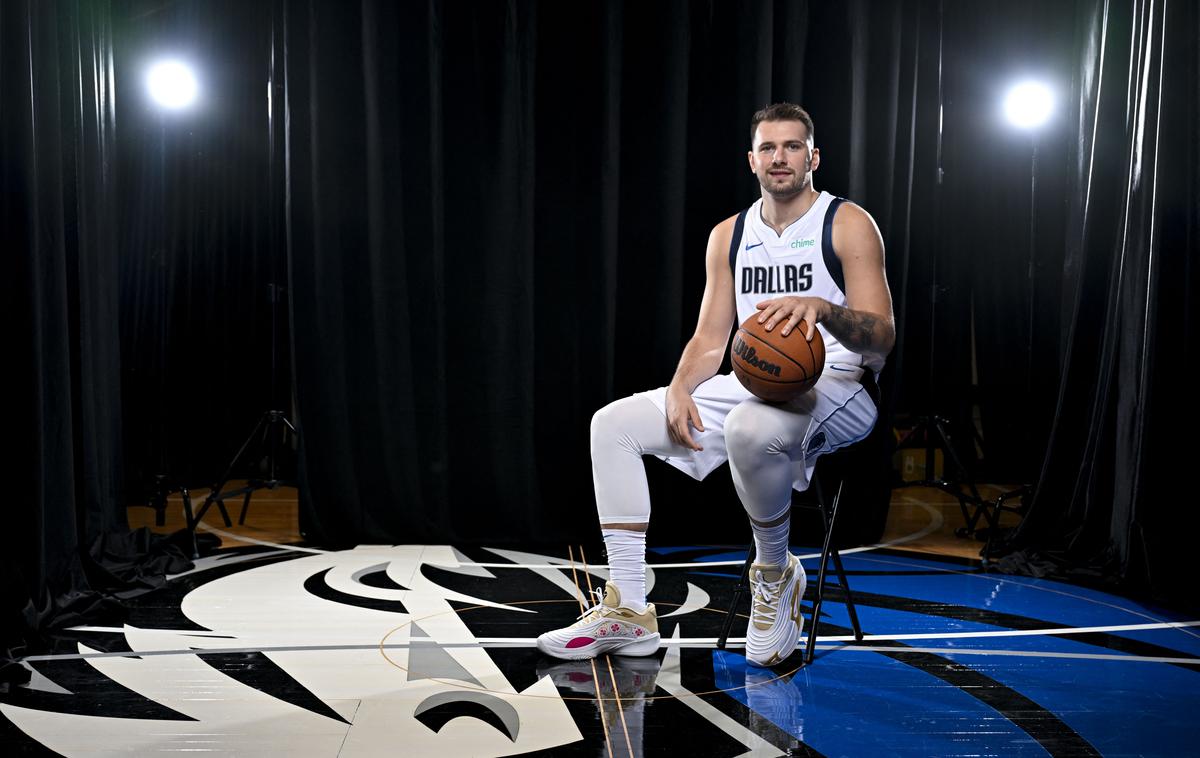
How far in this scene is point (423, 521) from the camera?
409 centimetres

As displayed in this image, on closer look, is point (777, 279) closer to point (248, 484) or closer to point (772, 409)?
point (772, 409)

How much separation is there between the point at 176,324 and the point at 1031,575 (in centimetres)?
402

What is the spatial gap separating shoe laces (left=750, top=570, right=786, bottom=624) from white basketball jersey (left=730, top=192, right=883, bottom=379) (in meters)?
0.53

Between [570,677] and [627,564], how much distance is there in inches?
12.3

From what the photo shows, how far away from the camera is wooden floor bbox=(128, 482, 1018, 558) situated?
13.6ft

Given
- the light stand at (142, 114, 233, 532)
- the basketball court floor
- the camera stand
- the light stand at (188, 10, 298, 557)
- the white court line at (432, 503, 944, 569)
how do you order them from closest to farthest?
the basketball court floor
the white court line at (432, 503, 944, 569)
the camera stand
the light stand at (188, 10, 298, 557)
the light stand at (142, 114, 233, 532)

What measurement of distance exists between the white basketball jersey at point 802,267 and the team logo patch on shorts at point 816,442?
0.54 ft

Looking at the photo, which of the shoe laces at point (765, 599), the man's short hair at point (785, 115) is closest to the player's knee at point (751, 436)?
the shoe laces at point (765, 599)

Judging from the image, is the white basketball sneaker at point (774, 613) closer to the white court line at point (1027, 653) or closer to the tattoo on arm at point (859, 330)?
the white court line at point (1027, 653)

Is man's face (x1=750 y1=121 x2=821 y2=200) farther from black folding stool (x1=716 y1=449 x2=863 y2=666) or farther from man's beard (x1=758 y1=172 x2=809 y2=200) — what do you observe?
black folding stool (x1=716 y1=449 x2=863 y2=666)

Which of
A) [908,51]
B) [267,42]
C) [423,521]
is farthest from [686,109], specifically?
[267,42]

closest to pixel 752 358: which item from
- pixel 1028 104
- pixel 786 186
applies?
pixel 786 186

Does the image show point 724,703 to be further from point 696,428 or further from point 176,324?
point 176,324

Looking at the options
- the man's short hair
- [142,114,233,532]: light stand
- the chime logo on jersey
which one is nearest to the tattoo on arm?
the chime logo on jersey
